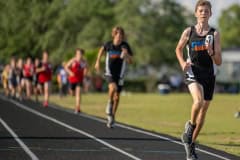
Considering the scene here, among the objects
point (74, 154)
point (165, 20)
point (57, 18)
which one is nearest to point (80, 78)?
point (74, 154)

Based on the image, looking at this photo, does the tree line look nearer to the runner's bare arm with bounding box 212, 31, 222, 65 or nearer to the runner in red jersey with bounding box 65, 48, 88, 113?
the runner in red jersey with bounding box 65, 48, 88, 113

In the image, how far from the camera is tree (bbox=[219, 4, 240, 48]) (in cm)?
16225

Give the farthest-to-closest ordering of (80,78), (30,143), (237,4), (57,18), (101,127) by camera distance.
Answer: (237,4) → (57,18) → (80,78) → (101,127) → (30,143)

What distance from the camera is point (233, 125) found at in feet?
72.1

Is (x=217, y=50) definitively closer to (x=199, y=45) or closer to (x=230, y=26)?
(x=199, y=45)

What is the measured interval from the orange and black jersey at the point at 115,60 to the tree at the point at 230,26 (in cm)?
14228

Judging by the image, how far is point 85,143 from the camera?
555 inches

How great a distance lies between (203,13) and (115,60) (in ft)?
23.0

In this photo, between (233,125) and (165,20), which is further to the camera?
(165,20)

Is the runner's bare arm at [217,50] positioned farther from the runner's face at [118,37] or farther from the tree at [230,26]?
the tree at [230,26]

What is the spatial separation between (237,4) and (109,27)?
95.7m

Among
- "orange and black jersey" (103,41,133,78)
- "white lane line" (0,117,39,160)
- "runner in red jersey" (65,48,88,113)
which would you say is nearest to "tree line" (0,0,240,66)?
"runner in red jersey" (65,48,88,113)

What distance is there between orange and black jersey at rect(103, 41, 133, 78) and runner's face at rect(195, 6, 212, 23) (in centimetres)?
680

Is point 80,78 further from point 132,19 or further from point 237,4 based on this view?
point 237,4
